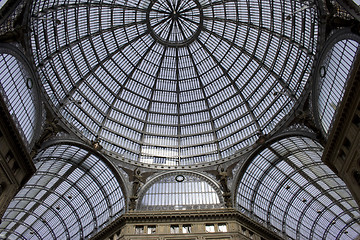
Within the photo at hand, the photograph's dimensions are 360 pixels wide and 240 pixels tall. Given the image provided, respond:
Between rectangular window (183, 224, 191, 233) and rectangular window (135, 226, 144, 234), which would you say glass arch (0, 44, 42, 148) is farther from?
rectangular window (183, 224, 191, 233)

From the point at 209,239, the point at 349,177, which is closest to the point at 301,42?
the point at 349,177

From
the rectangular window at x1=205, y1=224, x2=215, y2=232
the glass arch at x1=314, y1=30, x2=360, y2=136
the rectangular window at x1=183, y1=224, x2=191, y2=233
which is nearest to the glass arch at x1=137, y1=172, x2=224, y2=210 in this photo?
the rectangular window at x1=205, y1=224, x2=215, y2=232

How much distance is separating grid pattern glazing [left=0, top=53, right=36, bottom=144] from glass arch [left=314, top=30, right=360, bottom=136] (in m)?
33.2

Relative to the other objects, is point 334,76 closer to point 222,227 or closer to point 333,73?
point 333,73

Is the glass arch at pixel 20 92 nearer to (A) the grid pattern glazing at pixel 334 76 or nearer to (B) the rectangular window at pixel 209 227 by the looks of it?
(B) the rectangular window at pixel 209 227

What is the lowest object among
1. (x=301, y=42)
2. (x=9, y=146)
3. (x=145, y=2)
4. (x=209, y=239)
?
(x=209, y=239)

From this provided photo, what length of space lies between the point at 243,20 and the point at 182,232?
30.7m

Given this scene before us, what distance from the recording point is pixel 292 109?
45.3m

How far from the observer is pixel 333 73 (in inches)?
1423

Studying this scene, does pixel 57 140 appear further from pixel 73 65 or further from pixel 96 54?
pixel 96 54

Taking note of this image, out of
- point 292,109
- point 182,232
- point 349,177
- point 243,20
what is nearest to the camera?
point 349,177

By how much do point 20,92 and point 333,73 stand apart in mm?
34123

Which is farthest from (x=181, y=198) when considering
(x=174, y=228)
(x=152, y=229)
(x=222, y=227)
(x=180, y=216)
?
(x=222, y=227)

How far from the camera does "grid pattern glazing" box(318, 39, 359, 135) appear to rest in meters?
32.9
